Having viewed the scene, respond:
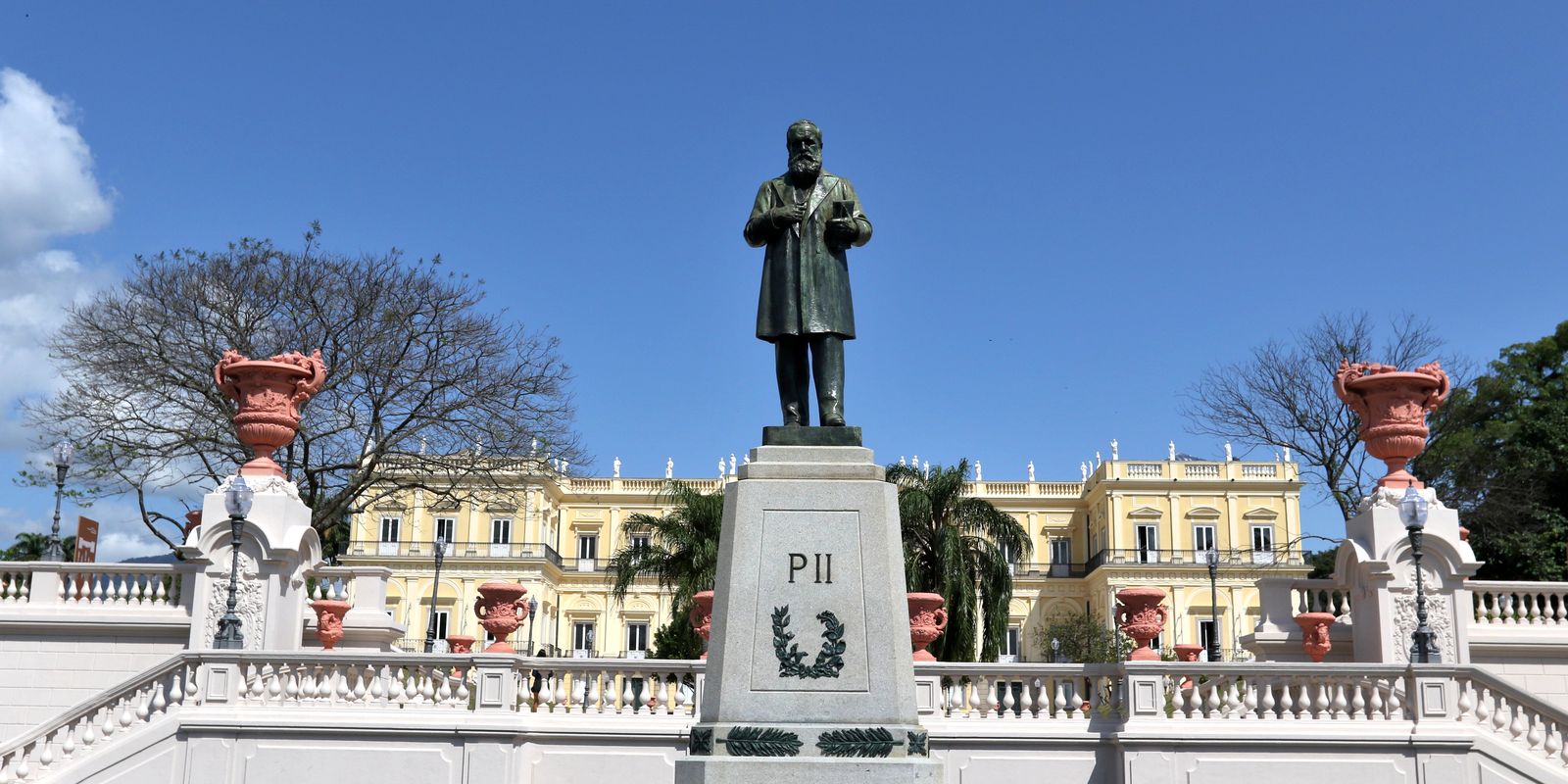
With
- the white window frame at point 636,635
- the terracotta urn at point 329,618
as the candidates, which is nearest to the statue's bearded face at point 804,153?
the terracotta urn at point 329,618

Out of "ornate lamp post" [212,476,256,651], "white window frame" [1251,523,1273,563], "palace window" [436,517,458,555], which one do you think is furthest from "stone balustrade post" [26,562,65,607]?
"white window frame" [1251,523,1273,563]

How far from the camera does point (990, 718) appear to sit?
13.2 m

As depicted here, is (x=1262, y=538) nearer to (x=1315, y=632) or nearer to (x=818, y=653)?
(x=1315, y=632)

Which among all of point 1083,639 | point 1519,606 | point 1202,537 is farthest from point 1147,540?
point 1519,606

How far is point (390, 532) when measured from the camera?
68.2 metres

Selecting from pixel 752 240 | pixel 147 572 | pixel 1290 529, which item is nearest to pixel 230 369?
pixel 147 572

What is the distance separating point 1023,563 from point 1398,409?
5117 centimetres

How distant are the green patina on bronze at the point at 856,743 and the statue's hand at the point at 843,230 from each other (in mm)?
3275

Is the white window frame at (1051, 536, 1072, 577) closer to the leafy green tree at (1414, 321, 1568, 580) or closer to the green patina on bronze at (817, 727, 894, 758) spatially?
the leafy green tree at (1414, 321, 1568, 580)

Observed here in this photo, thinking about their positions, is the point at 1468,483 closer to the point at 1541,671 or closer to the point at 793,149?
the point at 1541,671

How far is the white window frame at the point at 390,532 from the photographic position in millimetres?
67438

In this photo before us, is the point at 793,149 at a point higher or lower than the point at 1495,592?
higher

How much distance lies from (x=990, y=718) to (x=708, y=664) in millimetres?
5366

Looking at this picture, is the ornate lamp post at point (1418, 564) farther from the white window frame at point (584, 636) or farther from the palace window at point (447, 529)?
the palace window at point (447, 529)
